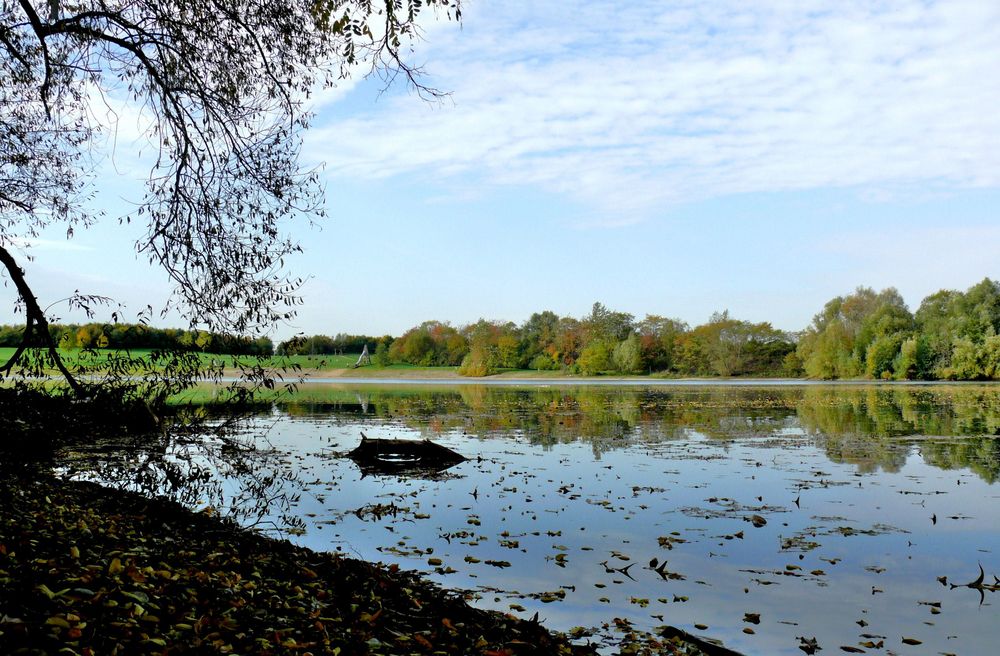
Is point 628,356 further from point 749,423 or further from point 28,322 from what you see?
point 28,322

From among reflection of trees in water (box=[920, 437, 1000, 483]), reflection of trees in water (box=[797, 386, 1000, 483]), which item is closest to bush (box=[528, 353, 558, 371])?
reflection of trees in water (box=[797, 386, 1000, 483])

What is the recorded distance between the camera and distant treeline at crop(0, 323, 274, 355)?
9.23 m

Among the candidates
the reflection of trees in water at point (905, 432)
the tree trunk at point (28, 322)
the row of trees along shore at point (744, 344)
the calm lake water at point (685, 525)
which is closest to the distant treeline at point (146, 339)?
the tree trunk at point (28, 322)

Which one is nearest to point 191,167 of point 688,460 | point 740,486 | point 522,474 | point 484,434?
point 522,474

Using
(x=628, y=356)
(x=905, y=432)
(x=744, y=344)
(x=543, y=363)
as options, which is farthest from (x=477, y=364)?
(x=905, y=432)

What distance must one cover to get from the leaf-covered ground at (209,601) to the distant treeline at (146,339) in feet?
7.47

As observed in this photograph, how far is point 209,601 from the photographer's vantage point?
5.91 meters

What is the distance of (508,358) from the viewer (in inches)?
4786

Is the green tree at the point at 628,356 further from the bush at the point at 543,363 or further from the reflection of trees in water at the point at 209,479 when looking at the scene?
the reflection of trees in water at the point at 209,479

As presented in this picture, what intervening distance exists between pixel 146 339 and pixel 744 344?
10704 centimetres

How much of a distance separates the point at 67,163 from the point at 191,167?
15.9 ft

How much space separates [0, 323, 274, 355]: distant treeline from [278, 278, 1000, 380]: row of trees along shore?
68290mm

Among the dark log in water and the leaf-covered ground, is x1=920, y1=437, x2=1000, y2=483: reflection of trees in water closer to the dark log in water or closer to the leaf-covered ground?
the dark log in water

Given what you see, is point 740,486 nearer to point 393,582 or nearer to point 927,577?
point 927,577
